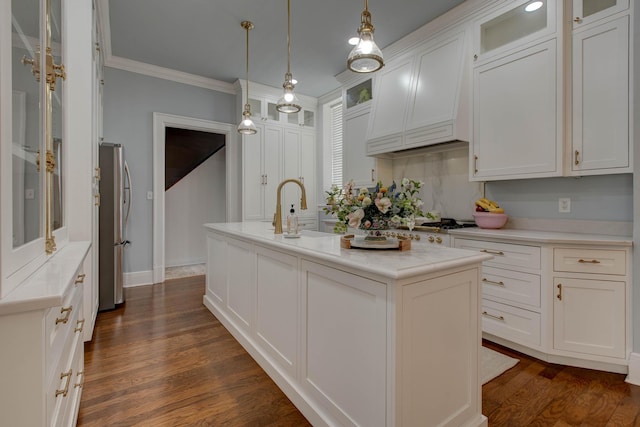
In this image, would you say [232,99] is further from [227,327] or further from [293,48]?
[227,327]

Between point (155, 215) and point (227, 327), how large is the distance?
7.62 feet

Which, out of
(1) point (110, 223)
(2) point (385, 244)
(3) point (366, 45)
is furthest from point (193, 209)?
(2) point (385, 244)

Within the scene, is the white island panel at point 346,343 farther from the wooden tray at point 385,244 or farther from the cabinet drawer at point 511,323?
the cabinet drawer at point 511,323

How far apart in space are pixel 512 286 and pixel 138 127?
459cm

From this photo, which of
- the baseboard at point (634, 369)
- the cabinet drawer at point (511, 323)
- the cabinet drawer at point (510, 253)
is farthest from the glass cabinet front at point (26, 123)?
the baseboard at point (634, 369)

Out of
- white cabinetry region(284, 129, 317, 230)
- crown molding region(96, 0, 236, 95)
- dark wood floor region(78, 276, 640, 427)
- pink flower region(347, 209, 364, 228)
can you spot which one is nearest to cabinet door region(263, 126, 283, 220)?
white cabinetry region(284, 129, 317, 230)

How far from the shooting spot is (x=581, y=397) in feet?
5.91

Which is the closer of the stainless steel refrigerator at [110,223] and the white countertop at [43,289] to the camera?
the white countertop at [43,289]

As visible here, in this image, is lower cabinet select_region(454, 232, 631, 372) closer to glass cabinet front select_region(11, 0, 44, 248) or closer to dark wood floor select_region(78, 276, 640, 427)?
dark wood floor select_region(78, 276, 640, 427)

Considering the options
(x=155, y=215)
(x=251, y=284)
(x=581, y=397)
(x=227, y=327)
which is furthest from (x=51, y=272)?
(x=155, y=215)

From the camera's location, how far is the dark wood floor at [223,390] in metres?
1.62

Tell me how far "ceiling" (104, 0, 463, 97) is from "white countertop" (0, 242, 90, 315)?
2.79 m

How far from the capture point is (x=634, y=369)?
75.7 inches

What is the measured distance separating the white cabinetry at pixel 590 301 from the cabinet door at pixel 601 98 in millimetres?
635
